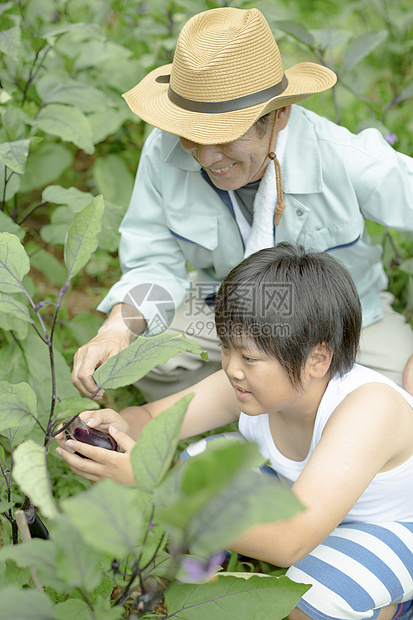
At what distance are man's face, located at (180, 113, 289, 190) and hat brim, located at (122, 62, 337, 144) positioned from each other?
0.06 meters

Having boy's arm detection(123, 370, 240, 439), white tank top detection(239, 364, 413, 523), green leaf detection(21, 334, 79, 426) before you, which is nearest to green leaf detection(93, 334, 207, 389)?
white tank top detection(239, 364, 413, 523)

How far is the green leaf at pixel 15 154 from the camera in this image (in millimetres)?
1396

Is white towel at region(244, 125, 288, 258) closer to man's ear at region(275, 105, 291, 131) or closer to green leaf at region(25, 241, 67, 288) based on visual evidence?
man's ear at region(275, 105, 291, 131)

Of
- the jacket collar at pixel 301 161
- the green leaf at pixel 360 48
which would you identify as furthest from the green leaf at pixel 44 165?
the green leaf at pixel 360 48

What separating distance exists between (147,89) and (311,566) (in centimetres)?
120

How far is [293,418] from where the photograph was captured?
4.49ft

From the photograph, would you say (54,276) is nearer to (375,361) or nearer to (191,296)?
(191,296)

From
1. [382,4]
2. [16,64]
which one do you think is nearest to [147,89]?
[16,64]

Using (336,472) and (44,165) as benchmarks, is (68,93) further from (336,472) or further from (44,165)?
(336,472)

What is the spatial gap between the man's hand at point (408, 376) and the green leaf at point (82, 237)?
1011mm

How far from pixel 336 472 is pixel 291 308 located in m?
0.31

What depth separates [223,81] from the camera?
1.35 m

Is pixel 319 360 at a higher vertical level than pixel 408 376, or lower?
higher

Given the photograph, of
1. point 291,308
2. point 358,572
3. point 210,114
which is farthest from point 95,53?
point 358,572
